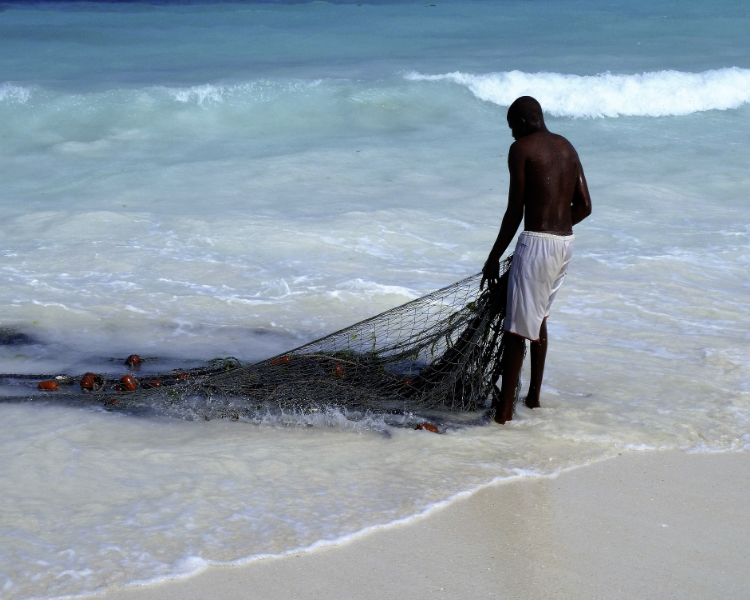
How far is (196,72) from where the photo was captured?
17.3m

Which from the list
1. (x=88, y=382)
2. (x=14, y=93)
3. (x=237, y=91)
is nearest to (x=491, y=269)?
(x=88, y=382)

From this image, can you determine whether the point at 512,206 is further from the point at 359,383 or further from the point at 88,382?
the point at 88,382

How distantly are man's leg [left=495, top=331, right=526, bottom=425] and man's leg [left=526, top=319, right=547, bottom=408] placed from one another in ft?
0.52

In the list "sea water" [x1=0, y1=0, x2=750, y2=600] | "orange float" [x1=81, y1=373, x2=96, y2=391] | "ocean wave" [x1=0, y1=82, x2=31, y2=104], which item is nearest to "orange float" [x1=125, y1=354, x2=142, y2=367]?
"sea water" [x1=0, y1=0, x2=750, y2=600]

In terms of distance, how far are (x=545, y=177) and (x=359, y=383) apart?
4.74 feet

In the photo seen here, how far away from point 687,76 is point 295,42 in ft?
31.5

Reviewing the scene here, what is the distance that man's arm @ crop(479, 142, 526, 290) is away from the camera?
3.98 metres

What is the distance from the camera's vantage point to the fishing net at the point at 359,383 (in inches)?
171

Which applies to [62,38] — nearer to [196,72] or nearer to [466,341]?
[196,72]

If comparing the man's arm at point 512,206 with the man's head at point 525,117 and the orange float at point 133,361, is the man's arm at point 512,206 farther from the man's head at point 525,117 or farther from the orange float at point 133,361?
the orange float at point 133,361

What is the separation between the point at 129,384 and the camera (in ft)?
15.0

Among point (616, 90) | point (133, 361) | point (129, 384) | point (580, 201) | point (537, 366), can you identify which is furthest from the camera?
point (616, 90)

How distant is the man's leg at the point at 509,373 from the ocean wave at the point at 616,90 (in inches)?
475

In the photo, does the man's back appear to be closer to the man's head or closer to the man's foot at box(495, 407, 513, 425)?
the man's head
